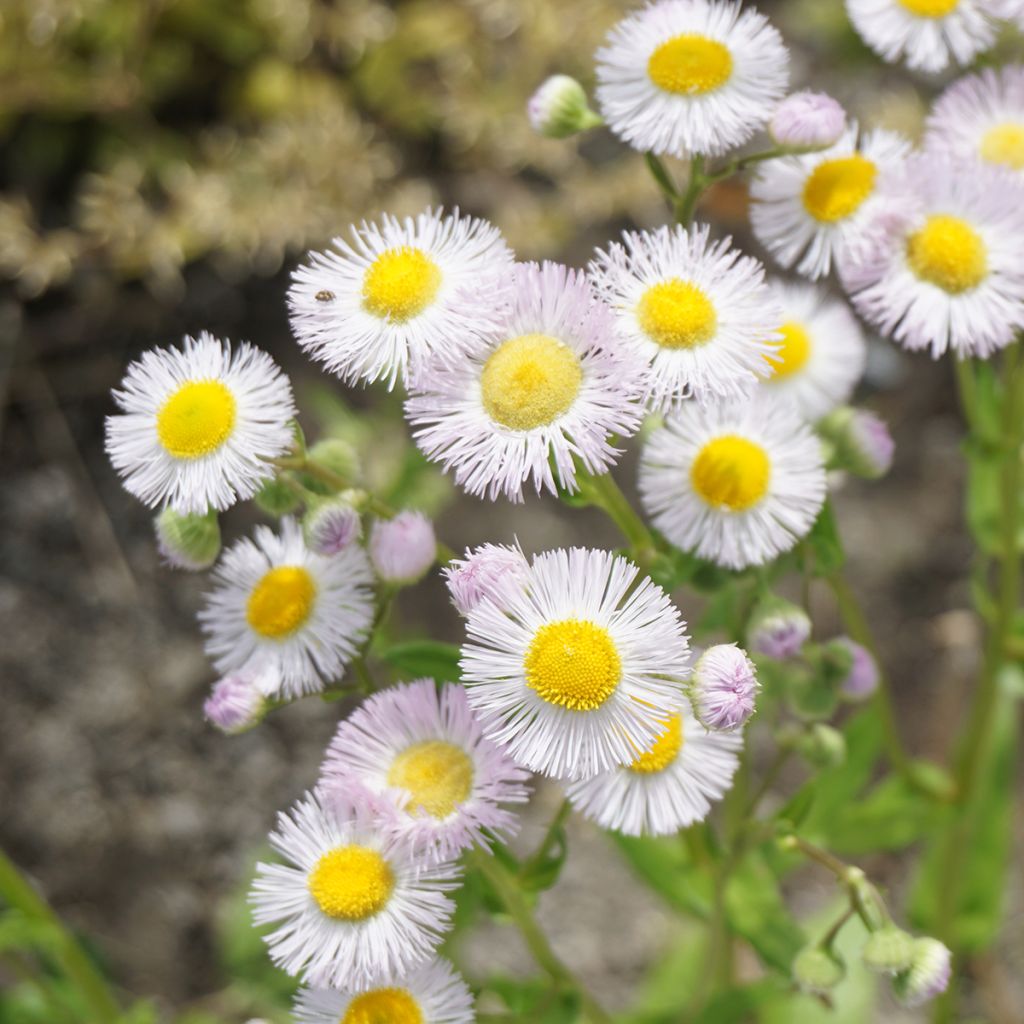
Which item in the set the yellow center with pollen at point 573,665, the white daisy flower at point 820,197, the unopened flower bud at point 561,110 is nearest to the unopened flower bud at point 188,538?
the yellow center with pollen at point 573,665

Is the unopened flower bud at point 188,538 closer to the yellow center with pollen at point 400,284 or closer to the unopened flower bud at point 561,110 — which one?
the yellow center with pollen at point 400,284

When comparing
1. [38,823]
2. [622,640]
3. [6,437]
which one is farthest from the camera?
[6,437]

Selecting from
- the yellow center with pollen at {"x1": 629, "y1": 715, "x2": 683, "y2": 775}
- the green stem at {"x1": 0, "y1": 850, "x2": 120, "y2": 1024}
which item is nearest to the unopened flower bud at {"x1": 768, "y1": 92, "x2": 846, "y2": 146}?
the yellow center with pollen at {"x1": 629, "y1": 715, "x2": 683, "y2": 775}

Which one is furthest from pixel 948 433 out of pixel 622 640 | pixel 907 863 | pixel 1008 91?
pixel 622 640

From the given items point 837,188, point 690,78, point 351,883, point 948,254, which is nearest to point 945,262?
point 948,254

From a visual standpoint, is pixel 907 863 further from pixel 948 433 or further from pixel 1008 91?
pixel 1008 91

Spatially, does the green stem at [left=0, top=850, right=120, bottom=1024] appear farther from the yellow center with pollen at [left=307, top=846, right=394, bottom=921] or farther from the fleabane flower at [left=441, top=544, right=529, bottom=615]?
the fleabane flower at [left=441, top=544, right=529, bottom=615]

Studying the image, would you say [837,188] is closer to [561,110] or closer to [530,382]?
[561,110]
